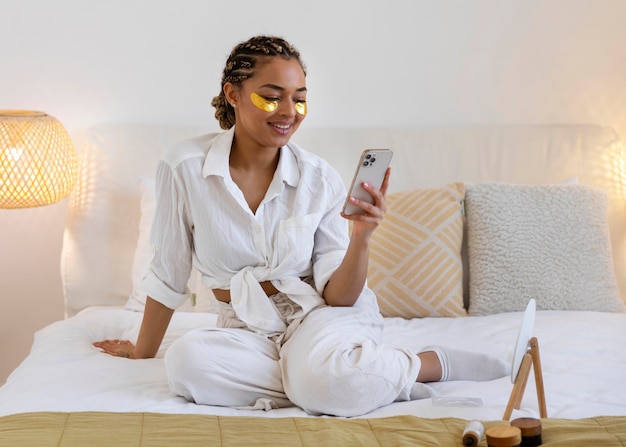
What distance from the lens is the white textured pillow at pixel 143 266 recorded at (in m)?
2.67

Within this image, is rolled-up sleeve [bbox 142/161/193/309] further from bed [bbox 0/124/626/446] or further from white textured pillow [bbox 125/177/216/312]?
white textured pillow [bbox 125/177/216/312]

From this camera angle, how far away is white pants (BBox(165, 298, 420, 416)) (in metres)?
1.85

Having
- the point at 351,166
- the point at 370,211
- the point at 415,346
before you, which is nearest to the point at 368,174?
the point at 370,211

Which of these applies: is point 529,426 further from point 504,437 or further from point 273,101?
point 273,101

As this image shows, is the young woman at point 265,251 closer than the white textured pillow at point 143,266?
Yes

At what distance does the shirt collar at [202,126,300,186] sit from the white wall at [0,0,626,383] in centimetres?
91

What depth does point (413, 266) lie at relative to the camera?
105 inches

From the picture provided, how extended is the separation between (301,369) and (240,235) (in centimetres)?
36

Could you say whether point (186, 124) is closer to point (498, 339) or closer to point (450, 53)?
point (450, 53)

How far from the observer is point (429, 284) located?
2.67 m

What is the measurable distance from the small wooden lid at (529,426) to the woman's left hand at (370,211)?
563 mm

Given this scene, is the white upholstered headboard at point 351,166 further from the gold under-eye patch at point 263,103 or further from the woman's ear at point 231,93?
the gold under-eye patch at point 263,103

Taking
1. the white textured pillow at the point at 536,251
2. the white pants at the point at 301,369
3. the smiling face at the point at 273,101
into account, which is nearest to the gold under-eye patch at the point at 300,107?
the smiling face at the point at 273,101

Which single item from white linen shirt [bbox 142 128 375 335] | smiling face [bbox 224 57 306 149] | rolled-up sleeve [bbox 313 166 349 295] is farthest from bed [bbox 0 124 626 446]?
smiling face [bbox 224 57 306 149]
